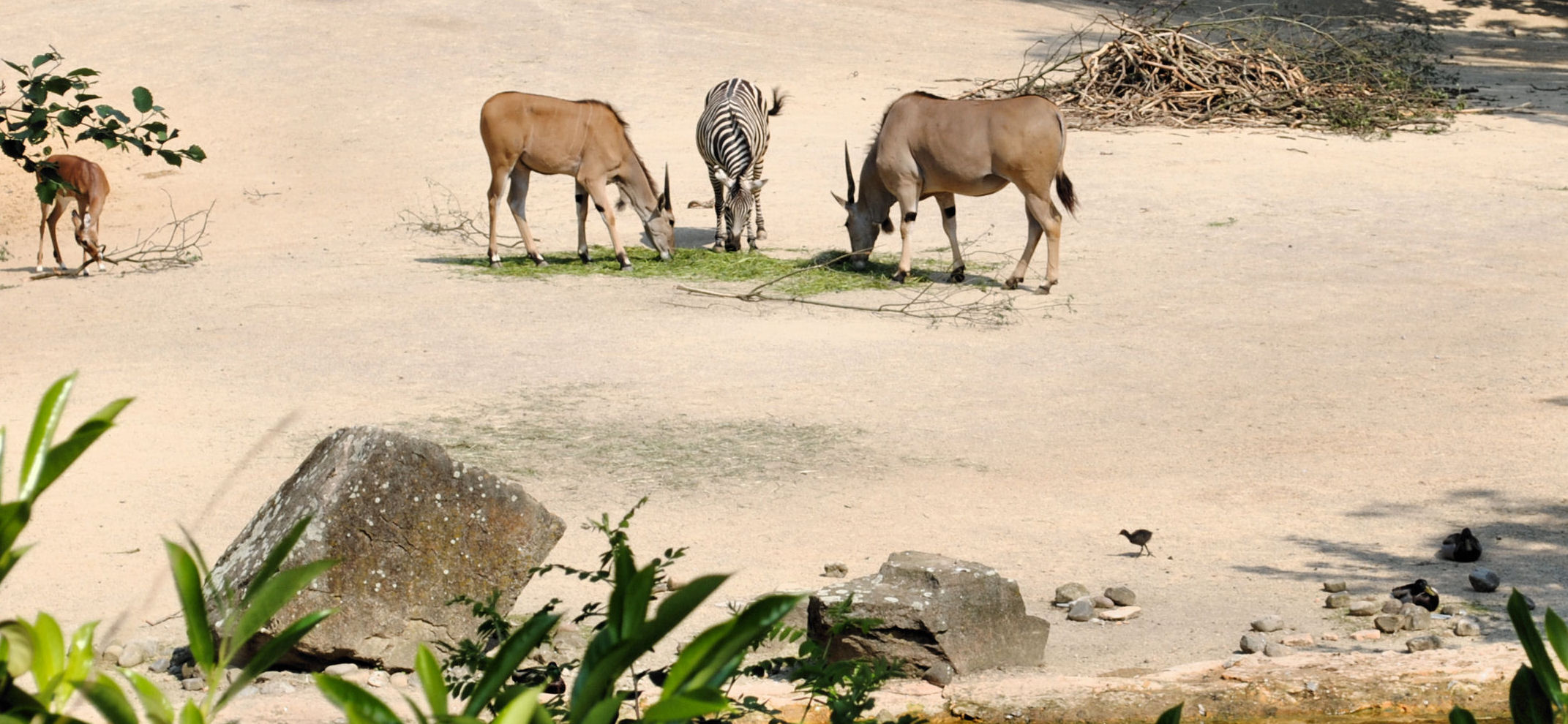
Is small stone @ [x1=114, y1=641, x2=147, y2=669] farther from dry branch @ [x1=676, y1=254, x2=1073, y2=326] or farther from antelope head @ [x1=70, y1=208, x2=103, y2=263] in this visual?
antelope head @ [x1=70, y1=208, x2=103, y2=263]

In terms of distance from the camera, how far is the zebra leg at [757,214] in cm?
1424

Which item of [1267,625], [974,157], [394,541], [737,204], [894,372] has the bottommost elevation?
[894,372]

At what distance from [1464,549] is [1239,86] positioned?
13934 millimetres

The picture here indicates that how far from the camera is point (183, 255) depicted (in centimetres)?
1438

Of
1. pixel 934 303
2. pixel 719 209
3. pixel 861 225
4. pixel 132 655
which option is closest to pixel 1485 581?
pixel 132 655

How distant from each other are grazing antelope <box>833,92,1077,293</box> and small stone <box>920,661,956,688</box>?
7.24 metres

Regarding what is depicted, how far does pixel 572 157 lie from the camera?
524 inches

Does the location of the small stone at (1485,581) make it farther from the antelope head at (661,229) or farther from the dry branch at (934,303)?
the antelope head at (661,229)

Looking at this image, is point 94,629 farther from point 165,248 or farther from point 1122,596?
point 165,248

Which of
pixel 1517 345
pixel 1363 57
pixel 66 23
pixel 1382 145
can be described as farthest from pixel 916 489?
pixel 66 23

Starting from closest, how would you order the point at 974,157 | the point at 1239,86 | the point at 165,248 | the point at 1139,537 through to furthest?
the point at 1139,537, the point at 974,157, the point at 165,248, the point at 1239,86

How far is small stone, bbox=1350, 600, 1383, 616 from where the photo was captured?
5.68m

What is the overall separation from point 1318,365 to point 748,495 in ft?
14.3

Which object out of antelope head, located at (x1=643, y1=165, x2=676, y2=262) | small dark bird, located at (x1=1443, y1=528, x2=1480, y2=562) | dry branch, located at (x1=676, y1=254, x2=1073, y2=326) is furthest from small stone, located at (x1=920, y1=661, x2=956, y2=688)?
antelope head, located at (x1=643, y1=165, x2=676, y2=262)
